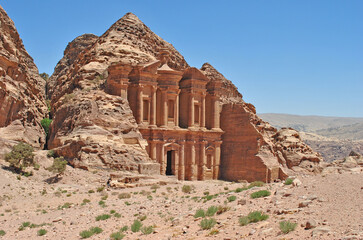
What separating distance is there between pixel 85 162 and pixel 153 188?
5.93 metres

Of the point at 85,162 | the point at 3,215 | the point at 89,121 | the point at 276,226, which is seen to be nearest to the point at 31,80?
the point at 89,121

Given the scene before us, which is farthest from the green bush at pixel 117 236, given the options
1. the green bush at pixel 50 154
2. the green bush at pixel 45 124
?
the green bush at pixel 45 124

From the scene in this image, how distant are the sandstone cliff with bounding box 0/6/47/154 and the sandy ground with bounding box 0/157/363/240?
627 centimetres

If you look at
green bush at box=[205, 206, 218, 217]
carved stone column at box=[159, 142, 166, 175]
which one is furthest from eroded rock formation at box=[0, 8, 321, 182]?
green bush at box=[205, 206, 218, 217]

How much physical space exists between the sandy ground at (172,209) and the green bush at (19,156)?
0.96m

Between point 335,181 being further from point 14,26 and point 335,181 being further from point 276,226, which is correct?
point 14,26

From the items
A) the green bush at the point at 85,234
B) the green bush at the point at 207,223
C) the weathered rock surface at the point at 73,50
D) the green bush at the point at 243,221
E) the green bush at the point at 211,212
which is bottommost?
the green bush at the point at 85,234

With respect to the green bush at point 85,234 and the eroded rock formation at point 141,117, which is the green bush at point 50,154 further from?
the green bush at point 85,234

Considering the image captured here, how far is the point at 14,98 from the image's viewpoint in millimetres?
34844

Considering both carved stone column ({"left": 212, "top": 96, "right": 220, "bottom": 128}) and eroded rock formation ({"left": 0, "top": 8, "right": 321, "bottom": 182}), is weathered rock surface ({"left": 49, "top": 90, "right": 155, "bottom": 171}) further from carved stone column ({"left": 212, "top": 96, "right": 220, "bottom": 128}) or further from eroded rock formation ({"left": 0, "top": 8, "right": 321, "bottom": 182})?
carved stone column ({"left": 212, "top": 96, "right": 220, "bottom": 128})

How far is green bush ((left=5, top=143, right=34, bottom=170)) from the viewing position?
90.4 feet

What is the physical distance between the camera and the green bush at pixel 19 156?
1085 inches

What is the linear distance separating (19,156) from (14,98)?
359 inches

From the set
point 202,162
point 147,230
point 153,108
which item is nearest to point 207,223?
point 147,230
